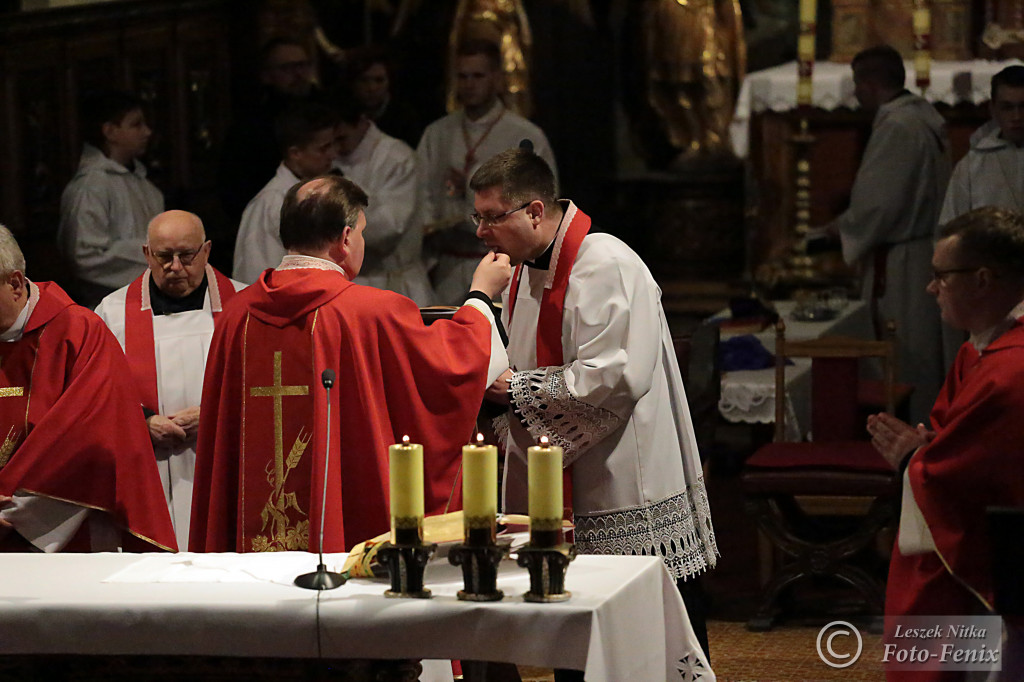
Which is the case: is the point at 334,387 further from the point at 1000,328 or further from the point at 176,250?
the point at 1000,328

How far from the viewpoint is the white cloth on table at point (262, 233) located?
7.40 metres

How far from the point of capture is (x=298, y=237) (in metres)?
3.96

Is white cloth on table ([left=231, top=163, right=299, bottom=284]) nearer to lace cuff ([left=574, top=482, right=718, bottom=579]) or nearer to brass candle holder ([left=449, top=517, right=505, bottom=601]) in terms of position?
lace cuff ([left=574, top=482, right=718, bottom=579])

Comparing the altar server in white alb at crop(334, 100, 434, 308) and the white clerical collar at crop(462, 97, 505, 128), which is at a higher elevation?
the white clerical collar at crop(462, 97, 505, 128)

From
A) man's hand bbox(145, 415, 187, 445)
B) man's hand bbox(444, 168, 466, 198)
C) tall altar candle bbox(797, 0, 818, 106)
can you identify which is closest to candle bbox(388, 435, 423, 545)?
man's hand bbox(145, 415, 187, 445)

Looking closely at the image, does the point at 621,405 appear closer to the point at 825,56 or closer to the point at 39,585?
the point at 39,585

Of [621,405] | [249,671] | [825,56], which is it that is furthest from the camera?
[825,56]

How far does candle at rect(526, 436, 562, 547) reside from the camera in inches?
115

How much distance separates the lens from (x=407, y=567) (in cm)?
298

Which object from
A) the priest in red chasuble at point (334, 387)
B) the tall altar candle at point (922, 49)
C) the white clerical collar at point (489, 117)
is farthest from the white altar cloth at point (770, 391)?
the priest in red chasuble at point (334, 387)

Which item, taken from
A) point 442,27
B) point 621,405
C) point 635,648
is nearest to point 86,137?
point 442,27

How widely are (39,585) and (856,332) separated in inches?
230

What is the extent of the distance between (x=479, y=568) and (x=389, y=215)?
522 cm

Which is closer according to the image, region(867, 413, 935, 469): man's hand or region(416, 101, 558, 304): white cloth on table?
region(867, 413, 935, 469): man's hand
